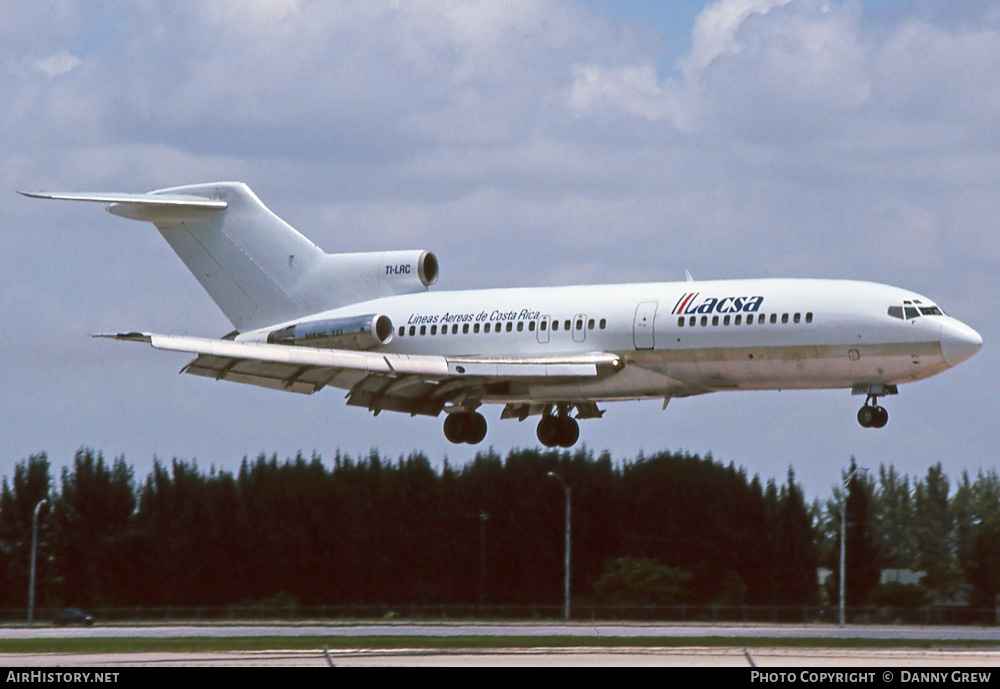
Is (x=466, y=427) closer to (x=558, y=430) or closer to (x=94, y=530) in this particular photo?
(x=558, y=430)

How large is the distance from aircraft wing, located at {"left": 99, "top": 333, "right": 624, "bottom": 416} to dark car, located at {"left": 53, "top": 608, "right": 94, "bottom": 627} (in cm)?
2299

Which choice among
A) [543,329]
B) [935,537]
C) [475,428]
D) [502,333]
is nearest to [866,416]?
[543,329]

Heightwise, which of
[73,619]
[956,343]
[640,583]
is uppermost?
[956,343]

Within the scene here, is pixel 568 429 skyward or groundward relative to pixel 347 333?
groundward

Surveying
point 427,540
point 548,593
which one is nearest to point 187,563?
point 427,540

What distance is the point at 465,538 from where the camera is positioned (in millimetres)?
94000

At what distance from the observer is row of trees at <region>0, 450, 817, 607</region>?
89750 millimetres

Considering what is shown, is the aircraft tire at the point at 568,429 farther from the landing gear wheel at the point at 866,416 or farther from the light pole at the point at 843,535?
the light pole at the point at 843,535

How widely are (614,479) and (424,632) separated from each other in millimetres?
35474

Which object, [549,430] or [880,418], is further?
[549,430]

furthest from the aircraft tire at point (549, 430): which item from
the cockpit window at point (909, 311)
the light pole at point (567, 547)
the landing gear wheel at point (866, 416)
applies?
the light pole at point (567, 547)

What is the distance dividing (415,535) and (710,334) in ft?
154

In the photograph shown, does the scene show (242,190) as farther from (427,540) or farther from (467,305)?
(427,540)
